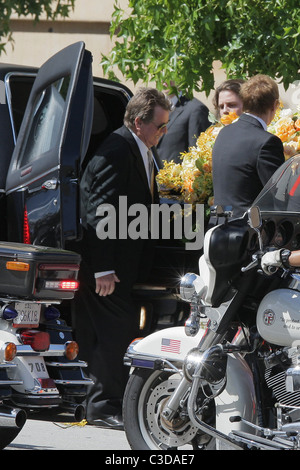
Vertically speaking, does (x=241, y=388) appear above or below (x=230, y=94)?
below

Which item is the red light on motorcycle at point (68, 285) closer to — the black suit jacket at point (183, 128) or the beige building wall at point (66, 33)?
the black suit jacket at point (183, 128)

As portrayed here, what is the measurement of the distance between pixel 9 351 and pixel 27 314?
0.33 meters

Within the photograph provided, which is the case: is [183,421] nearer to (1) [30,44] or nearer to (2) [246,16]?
(2) [246,16]

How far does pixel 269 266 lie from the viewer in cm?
492

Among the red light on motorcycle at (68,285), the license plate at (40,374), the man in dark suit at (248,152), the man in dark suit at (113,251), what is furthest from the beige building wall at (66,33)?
the license plate at (40,374)

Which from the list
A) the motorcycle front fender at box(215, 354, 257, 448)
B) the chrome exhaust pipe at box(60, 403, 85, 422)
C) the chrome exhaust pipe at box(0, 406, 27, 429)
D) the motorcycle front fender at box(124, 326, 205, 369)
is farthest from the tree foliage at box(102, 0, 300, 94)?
the chrome exhaust pipe at box(0, 406, 27, 429)

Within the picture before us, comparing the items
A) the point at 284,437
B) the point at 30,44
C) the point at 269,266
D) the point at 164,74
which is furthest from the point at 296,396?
the point at 30,44

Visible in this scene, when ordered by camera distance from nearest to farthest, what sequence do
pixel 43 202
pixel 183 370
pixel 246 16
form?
pixel 183 370
pixel 43 202
pixel 246 16

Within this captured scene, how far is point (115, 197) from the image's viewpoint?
7.25m

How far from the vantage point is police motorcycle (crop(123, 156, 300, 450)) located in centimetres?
494

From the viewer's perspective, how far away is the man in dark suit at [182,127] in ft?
30.7

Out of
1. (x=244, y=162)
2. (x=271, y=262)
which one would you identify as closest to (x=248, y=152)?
(x=244, y=162)

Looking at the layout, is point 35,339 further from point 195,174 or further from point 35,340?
point 195,174

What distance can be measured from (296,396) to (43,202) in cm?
239
